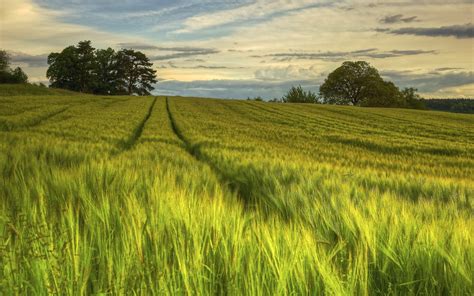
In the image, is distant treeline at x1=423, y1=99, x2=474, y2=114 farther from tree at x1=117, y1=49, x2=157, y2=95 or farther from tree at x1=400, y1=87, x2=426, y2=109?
tree at x1=117, y1=49, x2=157, y2=95

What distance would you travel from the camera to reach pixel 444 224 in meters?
2.46

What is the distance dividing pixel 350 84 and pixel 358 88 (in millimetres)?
1932

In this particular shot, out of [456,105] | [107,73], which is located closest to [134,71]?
[107,73]

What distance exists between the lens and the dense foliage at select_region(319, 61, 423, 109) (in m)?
89.3

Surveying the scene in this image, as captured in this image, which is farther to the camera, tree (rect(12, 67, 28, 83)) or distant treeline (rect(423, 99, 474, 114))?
distant treeline (rect(423, 99, 474, 114))

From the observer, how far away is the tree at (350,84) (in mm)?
90375

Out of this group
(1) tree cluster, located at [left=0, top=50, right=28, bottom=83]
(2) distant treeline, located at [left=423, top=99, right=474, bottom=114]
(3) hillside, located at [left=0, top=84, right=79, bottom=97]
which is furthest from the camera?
(2) distant treeline, located at [left=423, top=99, right=474, bottom=114]

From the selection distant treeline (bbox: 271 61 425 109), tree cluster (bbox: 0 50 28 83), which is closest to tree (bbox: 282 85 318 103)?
distant treeline (bbox: 271 61 425 109)

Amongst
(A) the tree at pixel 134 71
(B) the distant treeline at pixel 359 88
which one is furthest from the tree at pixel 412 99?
(A) the tree at pixel 134 71

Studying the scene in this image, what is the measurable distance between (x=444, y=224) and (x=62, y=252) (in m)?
2.08

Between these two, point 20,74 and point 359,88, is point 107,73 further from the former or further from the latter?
point 359,88

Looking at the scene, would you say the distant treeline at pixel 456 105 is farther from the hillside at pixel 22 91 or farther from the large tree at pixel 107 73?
the hillside at pixel 22 91

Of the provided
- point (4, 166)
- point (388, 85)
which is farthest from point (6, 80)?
Answer: point (4, 166)

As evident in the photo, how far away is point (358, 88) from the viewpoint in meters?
91.4
